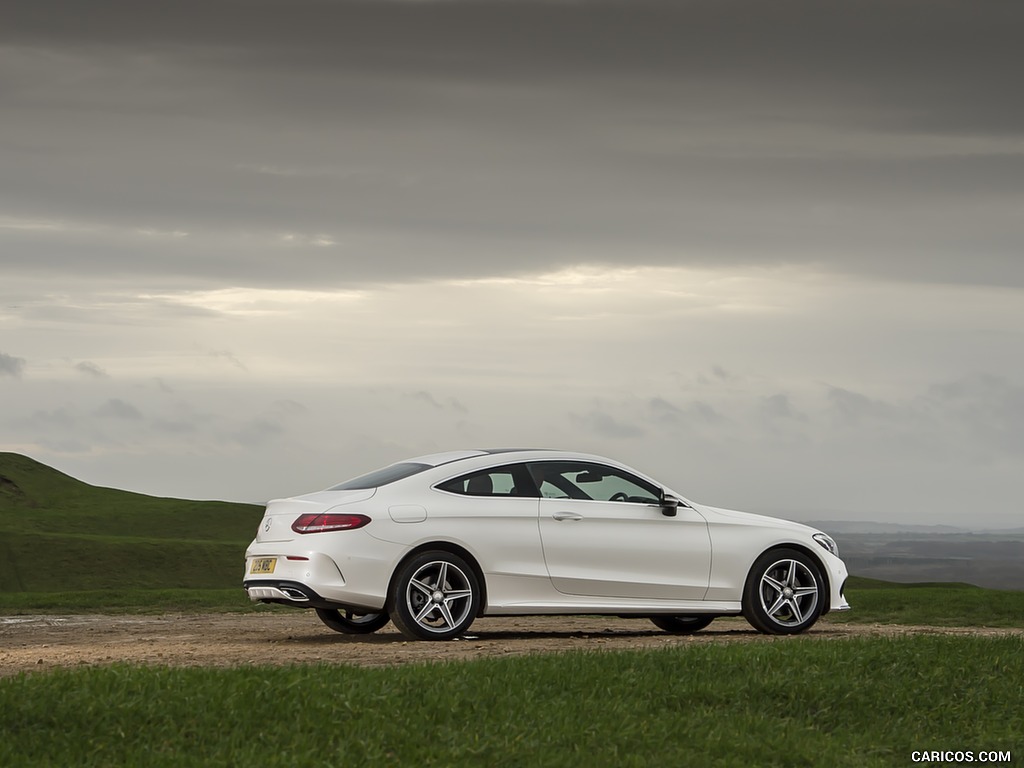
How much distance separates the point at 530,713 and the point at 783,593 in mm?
5711

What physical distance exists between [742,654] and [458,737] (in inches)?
134

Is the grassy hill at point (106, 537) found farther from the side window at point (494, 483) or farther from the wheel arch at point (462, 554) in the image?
the wheel arch at point (462, 554)

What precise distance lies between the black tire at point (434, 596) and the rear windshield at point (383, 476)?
0.90m

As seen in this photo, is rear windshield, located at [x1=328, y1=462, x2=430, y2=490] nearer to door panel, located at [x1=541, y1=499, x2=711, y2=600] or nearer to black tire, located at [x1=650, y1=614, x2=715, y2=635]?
door panel, located at [x1=541, y1=499, x2=711, y2=600]

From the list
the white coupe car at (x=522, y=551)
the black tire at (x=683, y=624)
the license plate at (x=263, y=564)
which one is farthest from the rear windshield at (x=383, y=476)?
the black tire at (x=683, y=624)

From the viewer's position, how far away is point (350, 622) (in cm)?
1384

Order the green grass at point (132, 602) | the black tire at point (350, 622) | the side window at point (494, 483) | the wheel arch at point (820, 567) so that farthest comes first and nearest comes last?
the green grass at point (132, 602), the black tire at point (350, 622), the wheel arch at point (820, 567), the side window at point (494, 483)

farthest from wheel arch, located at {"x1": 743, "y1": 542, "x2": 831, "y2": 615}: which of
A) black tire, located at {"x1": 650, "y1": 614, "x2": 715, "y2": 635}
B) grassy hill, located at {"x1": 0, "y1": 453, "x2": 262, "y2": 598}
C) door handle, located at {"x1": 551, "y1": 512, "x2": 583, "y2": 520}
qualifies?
grassy hill, located at {"x1": 0, "y1": 453, "x2": 262, "y2": 598}

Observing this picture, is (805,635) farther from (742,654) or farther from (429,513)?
(429,513)

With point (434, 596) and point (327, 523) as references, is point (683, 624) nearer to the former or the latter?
point (434, 596)

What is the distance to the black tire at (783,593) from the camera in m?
13.3

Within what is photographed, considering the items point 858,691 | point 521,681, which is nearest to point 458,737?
point 521,681

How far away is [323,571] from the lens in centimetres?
1177

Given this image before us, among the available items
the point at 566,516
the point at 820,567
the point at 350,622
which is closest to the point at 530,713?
the point at 566,516
